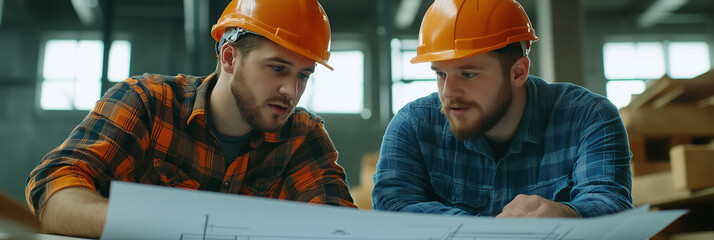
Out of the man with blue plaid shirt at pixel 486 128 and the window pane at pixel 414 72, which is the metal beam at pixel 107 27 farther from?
the man with blue plaid shirt at pixel 486 128

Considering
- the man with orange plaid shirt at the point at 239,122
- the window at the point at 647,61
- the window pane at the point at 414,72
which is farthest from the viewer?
the window at the point at 647,61

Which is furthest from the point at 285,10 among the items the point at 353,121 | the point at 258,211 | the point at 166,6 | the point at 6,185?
the point at 6,185

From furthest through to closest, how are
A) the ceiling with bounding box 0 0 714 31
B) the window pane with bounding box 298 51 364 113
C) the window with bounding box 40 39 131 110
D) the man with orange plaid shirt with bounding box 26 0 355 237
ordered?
the ceiling with bounding box 0 0 714 31 → the window with bounding box 40 39 131 110 → the window pane with bounding box 298 51 364 113 → the man with orange plaid shirt with bounding box 26 0 355 237

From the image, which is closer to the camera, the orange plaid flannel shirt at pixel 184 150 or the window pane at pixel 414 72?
the orange plaid flannel shirt at pixel 184 150

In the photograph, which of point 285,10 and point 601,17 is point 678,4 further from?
point 285,10

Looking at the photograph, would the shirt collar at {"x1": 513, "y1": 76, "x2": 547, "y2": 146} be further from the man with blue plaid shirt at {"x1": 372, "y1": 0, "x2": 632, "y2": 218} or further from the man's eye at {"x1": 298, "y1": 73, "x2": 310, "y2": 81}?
the man's eye at {"x1": 298, "y1": 73, "x2": 310, "y2": 81}

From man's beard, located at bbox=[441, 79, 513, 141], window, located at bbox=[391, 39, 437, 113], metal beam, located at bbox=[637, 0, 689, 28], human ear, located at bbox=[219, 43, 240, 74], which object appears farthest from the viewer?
metal beam, located at bbox=[637, 0, 689, 28]

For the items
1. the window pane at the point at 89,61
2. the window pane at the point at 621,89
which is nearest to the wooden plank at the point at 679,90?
the window pane at the point at 621,89

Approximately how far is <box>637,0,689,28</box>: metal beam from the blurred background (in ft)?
0.07

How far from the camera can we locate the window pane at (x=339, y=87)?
10.0m

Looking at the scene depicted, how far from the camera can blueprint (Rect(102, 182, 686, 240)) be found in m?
0.71

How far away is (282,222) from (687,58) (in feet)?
39.7

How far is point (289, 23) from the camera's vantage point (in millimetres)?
1733

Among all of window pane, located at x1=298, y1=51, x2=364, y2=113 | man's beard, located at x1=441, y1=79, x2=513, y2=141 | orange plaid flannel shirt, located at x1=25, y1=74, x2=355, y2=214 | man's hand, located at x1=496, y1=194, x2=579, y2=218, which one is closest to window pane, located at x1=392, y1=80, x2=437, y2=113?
window pane, located at x1=298, y1=51, x2=364, y2=113
